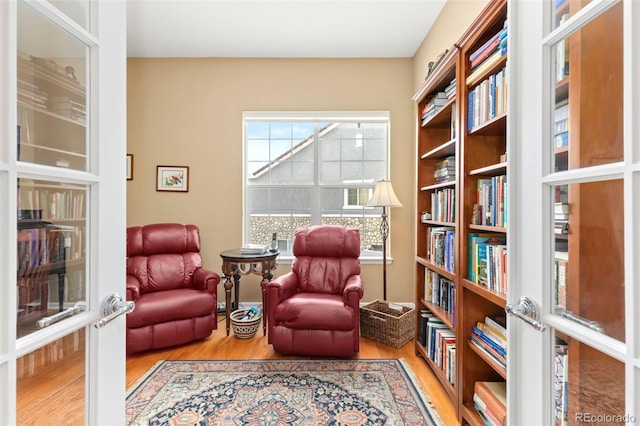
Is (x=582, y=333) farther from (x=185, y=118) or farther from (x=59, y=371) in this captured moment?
(x=185, y=118)

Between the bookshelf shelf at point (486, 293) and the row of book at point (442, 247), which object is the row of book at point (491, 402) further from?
the row of book at point (442, 247)

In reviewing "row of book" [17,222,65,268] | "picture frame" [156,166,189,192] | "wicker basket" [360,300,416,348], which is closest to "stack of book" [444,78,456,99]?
"wicker basket" [360,300,416,348]

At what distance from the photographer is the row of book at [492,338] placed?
137 centimetres

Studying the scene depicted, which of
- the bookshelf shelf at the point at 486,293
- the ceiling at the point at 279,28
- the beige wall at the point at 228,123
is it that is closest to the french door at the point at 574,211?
the bookshelf shelf at the point at 486,293

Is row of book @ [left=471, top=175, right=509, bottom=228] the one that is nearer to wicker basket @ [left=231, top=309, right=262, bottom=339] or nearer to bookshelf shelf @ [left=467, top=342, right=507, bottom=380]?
bookshelf shelf @ [left=467, top=342, right=507, bottom=380]

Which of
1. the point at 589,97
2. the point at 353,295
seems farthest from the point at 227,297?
the point at 589,97

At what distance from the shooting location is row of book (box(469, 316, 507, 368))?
4.51 ft

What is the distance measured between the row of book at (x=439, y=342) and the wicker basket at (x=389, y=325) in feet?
0.74

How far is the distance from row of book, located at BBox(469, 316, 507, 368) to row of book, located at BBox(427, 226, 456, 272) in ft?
1.22

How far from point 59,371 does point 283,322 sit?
5.57 ft

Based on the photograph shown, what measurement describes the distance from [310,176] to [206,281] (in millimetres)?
1638

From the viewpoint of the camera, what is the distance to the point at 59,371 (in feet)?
2.27

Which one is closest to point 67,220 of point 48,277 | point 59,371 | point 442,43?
point 48,277

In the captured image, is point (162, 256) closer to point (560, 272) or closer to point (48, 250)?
point (48, 250)
